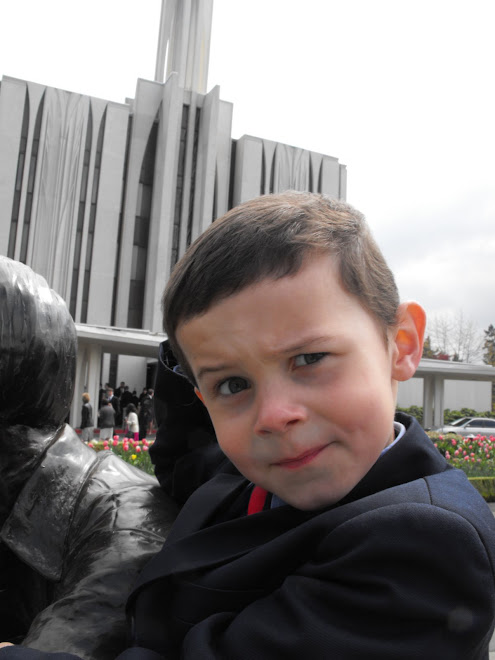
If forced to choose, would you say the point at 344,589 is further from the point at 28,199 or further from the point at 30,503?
the point at 28,199

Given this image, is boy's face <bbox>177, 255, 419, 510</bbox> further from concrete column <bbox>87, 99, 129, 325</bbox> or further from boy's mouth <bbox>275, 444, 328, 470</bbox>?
concrete column <bbox>87, 99, 129, 325</bbox>

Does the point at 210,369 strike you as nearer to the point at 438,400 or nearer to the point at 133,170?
the point at 438,400

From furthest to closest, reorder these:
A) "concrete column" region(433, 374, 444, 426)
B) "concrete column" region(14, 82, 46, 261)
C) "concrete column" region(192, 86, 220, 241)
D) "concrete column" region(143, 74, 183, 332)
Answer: "concrete column" region(192, 86, 220, 241), "concrete column" region(143, 74, 183, 332), "concrete column" region(14, 82, 46, 261), "concrete column" region(433, 374, 444, 426)

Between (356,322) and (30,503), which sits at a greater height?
(356,322)

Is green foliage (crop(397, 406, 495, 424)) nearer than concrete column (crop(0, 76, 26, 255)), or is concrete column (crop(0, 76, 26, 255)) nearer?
concrete column (crop(0, 76, 26, 255))

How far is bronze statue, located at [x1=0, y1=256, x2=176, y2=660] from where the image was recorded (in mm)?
1139

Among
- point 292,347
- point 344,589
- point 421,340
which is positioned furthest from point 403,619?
point 421,340

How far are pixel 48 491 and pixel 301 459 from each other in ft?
2.22

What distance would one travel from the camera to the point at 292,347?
87 centimetres

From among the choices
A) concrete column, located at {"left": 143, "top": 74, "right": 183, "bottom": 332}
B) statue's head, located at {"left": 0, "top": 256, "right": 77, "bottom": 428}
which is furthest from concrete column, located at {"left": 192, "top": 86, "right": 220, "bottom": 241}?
statue's head, located at {"left": 0, "top": 256, "right": 77, "bottom": 428}

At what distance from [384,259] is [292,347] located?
346 millimetres

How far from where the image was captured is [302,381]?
2.90 feet


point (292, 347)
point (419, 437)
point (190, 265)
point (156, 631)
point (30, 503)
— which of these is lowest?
point (156, 631)

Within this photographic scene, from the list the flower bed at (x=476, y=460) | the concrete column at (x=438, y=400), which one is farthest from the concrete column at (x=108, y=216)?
the flower bed at (x=476, y=460)
